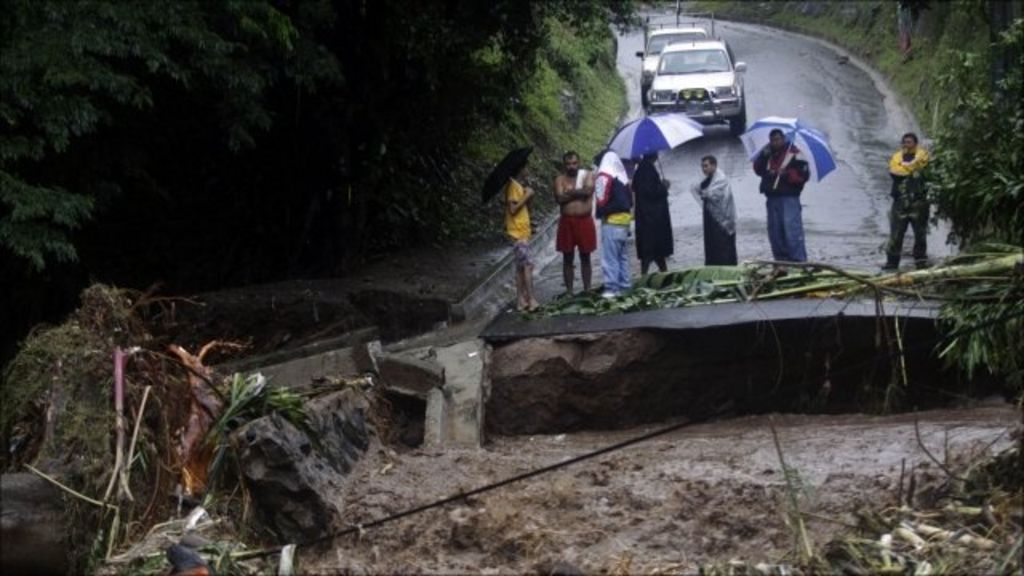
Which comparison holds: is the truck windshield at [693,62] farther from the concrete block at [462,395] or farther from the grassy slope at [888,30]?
the concrete block at [462,395]

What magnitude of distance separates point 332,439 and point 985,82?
7.10 meters

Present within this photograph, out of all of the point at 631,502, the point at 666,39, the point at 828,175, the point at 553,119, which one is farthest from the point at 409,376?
the point at 666,39

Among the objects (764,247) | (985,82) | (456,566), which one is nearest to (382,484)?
(456,566)

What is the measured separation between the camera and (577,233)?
15.8 metres

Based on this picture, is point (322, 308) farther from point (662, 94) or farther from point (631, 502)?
point (662, 94)

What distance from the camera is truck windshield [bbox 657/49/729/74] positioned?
99.7ft

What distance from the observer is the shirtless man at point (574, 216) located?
1538 centimetres

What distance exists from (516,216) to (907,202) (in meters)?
4.35

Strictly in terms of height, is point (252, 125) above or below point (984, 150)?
above

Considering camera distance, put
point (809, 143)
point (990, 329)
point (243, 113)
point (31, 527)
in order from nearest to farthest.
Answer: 1. point (31, 527)
2. point (990, 329)
3. point (243, 113)
4. point (809, 143)

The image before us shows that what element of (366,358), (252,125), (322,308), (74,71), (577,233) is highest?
(74,71)

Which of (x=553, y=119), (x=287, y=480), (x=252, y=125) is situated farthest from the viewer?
(x=553, y=119)

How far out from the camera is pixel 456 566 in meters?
8.22

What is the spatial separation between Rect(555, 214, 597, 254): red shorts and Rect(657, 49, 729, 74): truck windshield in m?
15.0
